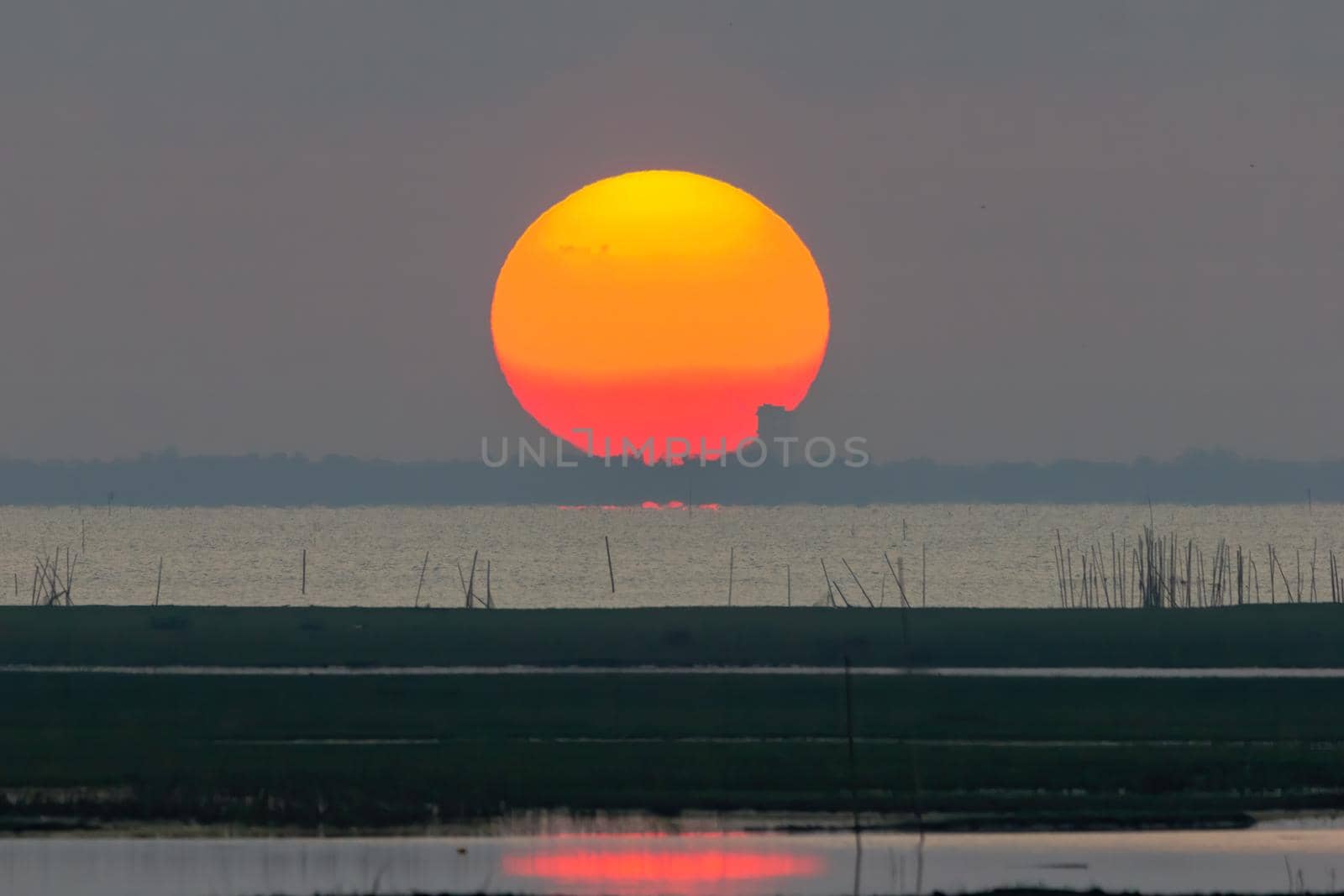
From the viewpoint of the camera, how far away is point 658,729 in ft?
142

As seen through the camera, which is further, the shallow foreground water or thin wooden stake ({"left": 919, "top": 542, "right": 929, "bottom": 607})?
thin wooden stake ({"left": 919, "top": 542, "right": 929, "bottom": 607})

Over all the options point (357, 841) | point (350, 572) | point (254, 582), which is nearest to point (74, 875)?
point (357, 841)

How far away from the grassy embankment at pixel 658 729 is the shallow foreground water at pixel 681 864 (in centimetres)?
189

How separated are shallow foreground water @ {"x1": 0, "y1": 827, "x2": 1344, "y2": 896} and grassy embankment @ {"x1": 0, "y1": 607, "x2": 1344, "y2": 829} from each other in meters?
1.89

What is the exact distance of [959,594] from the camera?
11519 centimetres

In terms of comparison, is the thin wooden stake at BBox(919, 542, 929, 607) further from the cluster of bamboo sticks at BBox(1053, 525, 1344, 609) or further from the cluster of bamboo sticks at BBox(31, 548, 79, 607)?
the cluster of bamboo sticks at BBox(31, 548, 79, 607)

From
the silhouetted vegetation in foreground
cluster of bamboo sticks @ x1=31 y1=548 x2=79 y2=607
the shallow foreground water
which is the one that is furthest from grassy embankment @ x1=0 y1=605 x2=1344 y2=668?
the shallow foreground water

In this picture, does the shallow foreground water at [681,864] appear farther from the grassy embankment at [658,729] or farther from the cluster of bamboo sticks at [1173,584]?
the cluster of bamboo sticks at [1173,584]

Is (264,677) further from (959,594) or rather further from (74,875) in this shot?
(959,594)

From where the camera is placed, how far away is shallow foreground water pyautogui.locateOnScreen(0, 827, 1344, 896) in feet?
86.1

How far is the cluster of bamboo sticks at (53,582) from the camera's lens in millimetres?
81825

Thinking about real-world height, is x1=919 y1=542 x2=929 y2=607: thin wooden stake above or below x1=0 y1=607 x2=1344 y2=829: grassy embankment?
above

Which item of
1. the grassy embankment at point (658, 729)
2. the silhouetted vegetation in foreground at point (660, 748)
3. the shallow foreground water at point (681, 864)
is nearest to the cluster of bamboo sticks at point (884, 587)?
the grassy embankment at point (658, 729)

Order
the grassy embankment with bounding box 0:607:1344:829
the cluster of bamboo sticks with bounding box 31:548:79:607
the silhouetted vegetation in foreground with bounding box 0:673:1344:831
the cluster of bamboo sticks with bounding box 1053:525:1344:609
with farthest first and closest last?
the cluster of bamboo sticks with bounding box 31:548:79:607 < the cluster of bamboo sticks with bounding box 1053:525:1344:609 < the grassy embankment with bounding box 0:607:1344:829 < the silhouetted vegetation in foreground with bounding box 0:673:1344:831
